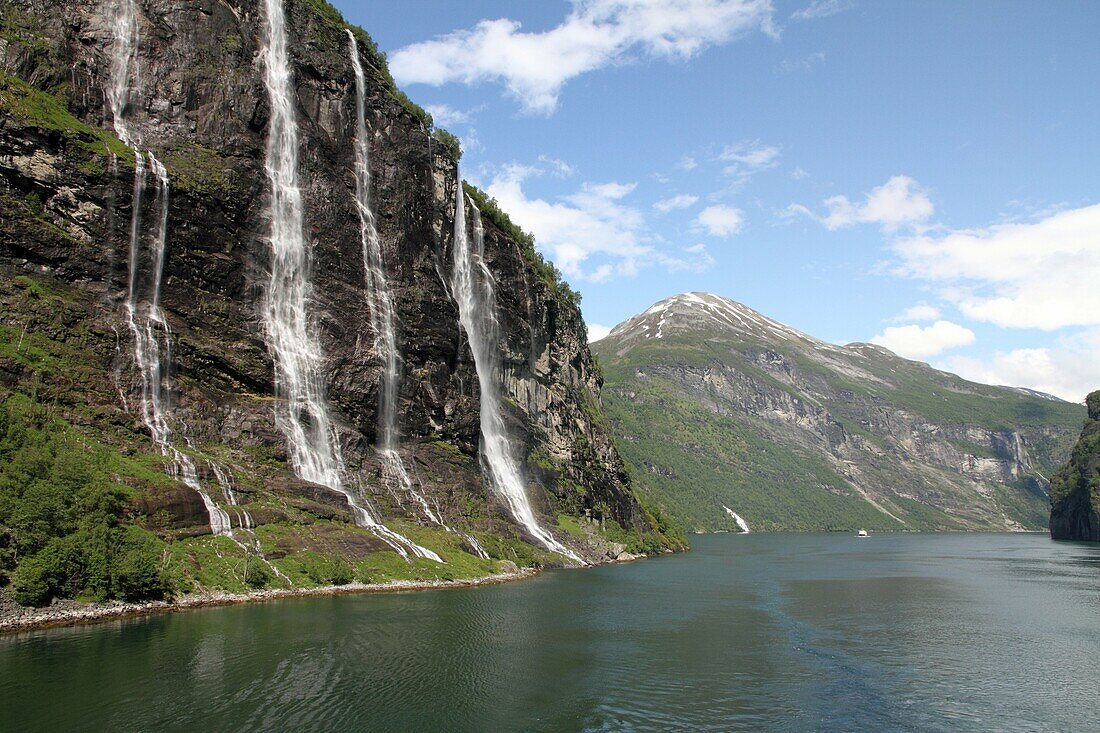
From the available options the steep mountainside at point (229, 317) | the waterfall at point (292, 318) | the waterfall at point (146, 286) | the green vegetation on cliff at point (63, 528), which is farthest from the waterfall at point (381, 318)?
the green vegetation on cliff at point (63, 528)

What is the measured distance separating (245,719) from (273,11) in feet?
237

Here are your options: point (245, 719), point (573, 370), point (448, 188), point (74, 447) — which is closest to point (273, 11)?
point (448, 188)

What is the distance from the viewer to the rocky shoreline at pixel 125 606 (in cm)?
3000

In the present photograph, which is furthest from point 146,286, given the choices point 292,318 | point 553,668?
point 553,668

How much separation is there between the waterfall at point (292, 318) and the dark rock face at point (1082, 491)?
540 ft

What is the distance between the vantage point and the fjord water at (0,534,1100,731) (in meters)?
22.8

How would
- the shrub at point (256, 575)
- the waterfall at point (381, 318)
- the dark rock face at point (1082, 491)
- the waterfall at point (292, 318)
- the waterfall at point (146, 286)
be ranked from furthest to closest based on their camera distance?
1. the dark rock face at point (1082, 491)
2. the waterfall at point (381, 318)
3. the waterfall at point (292, 318)
4. the waterfall at point (146, 286)
5. the shrub at point (256, 575)

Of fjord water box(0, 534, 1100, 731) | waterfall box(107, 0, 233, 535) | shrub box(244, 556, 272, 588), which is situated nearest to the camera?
fjord water box(0, 534, 1100, 731)

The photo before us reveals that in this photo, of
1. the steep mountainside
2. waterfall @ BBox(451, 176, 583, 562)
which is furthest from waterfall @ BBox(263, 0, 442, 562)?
waterfall @ BBox(451, 176, 583, 562)

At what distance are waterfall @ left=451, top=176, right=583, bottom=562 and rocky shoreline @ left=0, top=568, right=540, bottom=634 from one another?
102 feet

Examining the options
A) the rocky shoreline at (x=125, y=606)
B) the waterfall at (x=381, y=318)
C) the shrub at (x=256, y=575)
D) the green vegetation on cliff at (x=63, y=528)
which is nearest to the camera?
the rocky shoreline at (x=125, y=606)

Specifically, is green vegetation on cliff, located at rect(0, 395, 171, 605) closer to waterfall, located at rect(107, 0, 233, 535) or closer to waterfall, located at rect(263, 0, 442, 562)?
waterfall, located at rect(107, 0, 233, 535)

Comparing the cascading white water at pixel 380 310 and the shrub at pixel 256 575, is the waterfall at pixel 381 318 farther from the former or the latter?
the shrub at pixel 256 575

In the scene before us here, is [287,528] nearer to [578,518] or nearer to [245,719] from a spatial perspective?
[245,719]
